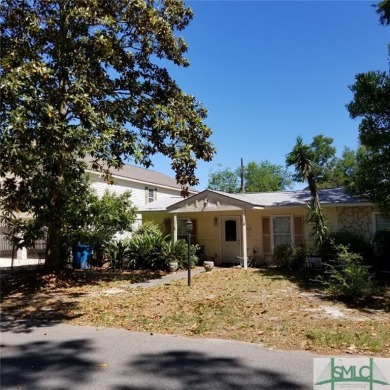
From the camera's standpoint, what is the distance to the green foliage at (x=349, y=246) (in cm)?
1346

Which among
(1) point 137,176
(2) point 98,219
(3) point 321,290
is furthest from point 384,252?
(1) point 137,176

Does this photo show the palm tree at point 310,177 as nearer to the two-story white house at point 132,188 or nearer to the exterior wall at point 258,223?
the exterior wall at point 258,223

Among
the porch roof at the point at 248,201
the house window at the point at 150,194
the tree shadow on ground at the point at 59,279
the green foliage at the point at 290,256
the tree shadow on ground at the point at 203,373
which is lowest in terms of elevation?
the tree shadow on ground at the point at 203,373

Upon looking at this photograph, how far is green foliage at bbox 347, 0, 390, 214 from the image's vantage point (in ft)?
34.1

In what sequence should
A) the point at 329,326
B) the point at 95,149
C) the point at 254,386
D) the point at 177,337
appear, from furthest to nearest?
the point at 95,149 < the point at 329,326 < the point at 177,337 < the point at 254,386

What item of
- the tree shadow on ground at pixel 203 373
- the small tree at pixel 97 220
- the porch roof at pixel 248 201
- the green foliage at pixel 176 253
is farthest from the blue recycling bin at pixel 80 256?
the tree shadow on ground at pixel 203 373

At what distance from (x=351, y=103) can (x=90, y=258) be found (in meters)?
12.5

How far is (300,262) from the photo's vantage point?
15195 mm

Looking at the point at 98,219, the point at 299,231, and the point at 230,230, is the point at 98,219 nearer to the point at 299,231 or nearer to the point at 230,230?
the point at 230,230

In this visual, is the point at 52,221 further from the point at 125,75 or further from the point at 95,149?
the point at 125,75

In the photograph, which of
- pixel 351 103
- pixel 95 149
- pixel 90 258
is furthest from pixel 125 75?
pixel 90 258

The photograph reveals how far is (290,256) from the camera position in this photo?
15461 mm

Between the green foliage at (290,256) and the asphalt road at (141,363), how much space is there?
983 cm

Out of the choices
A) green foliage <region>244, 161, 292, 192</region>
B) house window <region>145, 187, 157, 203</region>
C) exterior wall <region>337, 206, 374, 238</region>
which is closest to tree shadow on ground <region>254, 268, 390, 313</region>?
exterior wall <region>337, 206, 374, 238</region>
